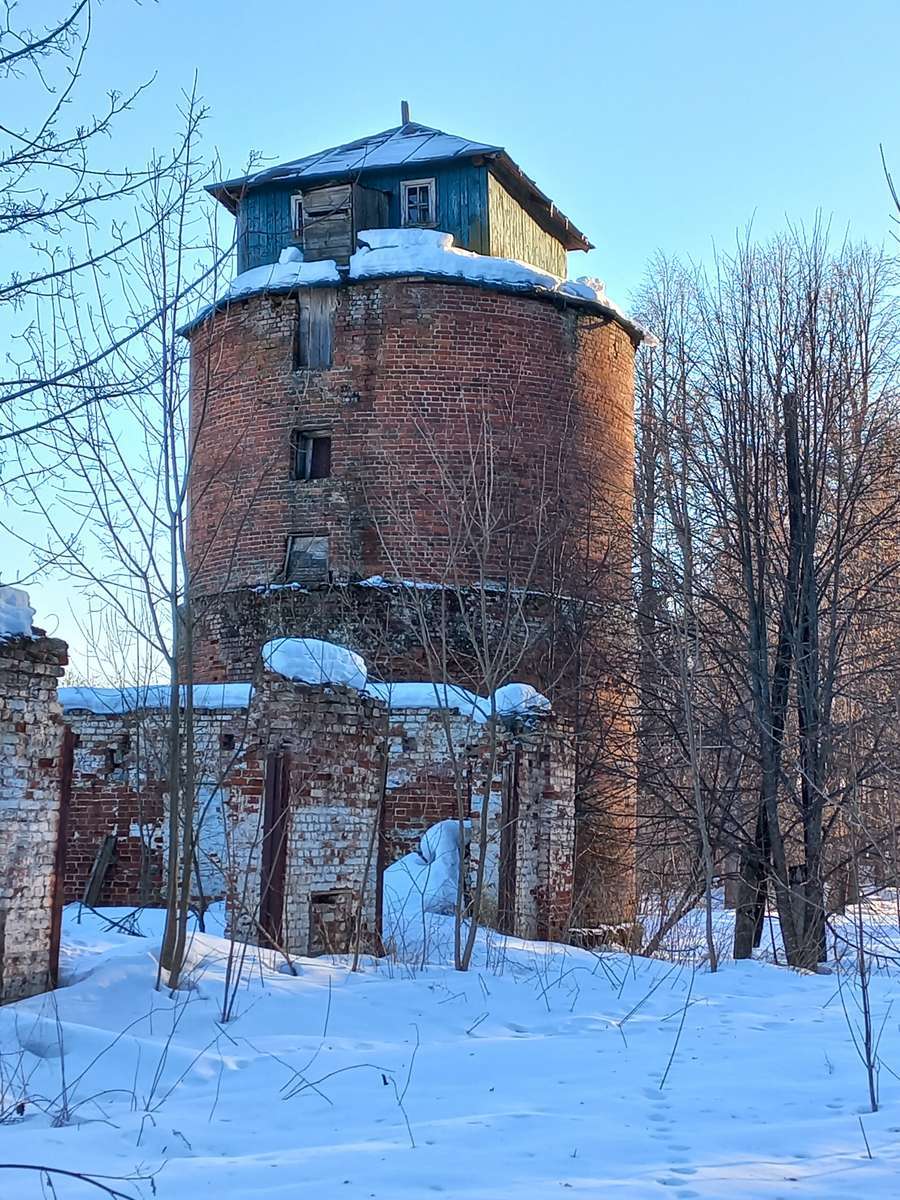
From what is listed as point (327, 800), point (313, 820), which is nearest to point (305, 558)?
point (327, 800)

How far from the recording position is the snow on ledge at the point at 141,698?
11.4 metres

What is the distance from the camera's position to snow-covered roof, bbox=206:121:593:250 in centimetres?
1828

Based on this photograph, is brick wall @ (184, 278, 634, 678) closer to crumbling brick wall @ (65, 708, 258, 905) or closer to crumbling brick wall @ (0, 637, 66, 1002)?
crumbling brick wall @ (65, 708, 258, 905)

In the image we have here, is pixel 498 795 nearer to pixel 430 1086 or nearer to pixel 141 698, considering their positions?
pixel 141 698

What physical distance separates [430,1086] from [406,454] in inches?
466

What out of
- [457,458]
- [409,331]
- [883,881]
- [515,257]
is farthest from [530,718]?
[515,257]

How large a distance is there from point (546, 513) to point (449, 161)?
5.84 metres

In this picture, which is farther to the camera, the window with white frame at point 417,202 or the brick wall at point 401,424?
the window with white frame at point 417,202

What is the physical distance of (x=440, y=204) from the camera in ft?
60.6

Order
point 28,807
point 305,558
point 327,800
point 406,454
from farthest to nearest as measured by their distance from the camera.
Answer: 1. point 305,558
2. point 406,454
3. point 327,800
4. point 28,807

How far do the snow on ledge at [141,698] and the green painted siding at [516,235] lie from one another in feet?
30.9

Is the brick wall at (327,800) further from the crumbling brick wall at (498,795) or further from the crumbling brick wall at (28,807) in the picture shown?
the crumbling brick wall at (28,807)

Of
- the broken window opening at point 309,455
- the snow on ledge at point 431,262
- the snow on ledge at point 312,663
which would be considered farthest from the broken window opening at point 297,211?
the snow on ledge at point 312,663

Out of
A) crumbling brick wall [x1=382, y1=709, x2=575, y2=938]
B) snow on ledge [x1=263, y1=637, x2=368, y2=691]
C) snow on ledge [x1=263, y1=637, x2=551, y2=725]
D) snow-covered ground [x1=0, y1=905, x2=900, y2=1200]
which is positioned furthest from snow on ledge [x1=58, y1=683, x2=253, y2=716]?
snow-covered ground [x1=0, y1=905, x2=900, y2=1200]
